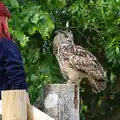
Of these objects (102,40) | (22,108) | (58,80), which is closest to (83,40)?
(102,40)

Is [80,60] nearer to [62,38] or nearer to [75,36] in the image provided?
[62,38]

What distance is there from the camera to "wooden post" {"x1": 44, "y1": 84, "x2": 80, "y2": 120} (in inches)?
123

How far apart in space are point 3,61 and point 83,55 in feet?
5.86

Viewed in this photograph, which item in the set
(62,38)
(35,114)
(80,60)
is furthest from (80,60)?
(35,114)

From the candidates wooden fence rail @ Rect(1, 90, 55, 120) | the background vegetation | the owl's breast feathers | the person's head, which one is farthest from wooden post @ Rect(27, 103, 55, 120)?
the owl's breast feathers

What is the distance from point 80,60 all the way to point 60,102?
1.67 metres

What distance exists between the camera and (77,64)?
4754 mm

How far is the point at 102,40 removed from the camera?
19.6ft

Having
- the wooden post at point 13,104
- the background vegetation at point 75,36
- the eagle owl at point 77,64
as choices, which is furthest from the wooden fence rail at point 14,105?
the eagle owl at point 77,64

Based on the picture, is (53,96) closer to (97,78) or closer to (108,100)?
(97,78)

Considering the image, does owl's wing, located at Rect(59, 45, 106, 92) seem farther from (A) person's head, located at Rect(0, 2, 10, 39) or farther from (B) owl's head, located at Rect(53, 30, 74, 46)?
(A) person's head, located at Rect(0, 2, 10, 39)

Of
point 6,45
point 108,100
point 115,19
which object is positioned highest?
point 115,19

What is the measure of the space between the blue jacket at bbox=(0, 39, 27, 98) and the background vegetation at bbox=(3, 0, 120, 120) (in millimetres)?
1034

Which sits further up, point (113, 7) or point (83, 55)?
point (113, 7)
